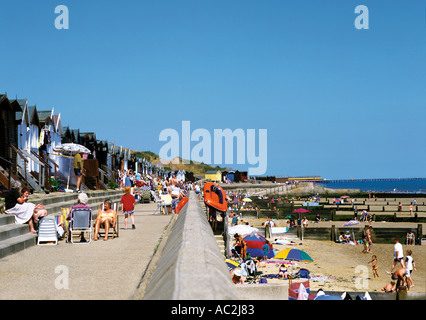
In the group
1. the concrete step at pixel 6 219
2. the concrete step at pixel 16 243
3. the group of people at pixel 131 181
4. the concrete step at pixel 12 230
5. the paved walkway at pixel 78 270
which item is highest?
the group of people at pixel 131 181

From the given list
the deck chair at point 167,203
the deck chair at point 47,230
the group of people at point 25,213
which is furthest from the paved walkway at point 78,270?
the deck chair at point 167,203

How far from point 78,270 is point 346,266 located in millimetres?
19477

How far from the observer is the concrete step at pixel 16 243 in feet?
31.6

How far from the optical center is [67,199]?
2027cm

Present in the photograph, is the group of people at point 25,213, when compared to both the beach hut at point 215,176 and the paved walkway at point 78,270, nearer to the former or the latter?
the paved walkway at point 78,270

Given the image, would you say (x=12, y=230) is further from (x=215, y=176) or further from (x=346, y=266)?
(x=215, y=176)

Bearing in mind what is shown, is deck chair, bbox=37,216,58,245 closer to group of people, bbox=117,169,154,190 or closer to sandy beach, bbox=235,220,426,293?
sandy beach, bbox=235,220,426,293

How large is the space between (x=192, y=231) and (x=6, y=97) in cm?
1730

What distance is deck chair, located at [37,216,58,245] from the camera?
11.5m

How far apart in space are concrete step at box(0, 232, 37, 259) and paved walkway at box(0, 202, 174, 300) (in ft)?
0.42

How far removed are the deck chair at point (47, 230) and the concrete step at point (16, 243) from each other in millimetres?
195

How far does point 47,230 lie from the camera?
38.1 feet

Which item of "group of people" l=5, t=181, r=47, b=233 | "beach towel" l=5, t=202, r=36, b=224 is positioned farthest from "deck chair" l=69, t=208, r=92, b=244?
"beach towel" l=5, t=202, r=36, b=224
